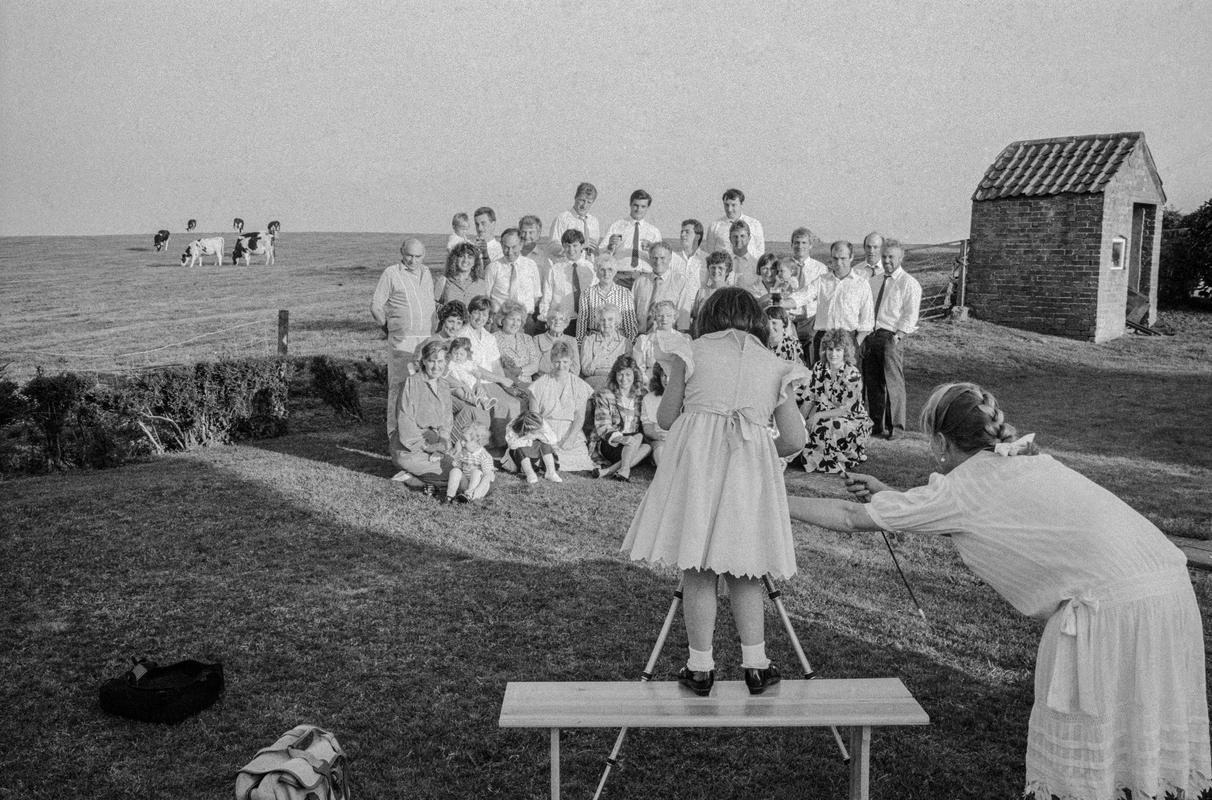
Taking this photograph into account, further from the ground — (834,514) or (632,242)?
(632,242)

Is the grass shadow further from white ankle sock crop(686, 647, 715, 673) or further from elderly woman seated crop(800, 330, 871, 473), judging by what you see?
elderly woman seated crop(800, 330, 871, 473)

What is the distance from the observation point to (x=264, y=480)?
897 cm

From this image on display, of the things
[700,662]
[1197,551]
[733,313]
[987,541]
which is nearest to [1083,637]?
[987,541]

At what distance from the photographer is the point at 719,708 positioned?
3557 mm

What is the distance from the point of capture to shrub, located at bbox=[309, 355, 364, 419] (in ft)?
39.9

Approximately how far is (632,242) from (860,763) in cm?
866

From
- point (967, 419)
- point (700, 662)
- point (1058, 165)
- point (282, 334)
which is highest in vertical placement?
point (1058, 165)

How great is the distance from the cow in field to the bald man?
955 inches

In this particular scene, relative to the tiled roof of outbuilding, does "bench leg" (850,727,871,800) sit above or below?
below

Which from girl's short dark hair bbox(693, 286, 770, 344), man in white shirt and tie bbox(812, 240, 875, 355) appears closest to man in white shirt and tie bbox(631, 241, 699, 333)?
man in white shirt and tie bbox(812, 240, 875, 355)

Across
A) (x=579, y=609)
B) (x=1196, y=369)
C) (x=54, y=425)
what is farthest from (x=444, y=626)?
(x=1196, y=369)

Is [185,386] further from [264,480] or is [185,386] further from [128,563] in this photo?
[128,563]

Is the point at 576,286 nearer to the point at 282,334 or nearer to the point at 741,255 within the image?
the point at 741,255

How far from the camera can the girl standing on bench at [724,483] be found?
149 inches
